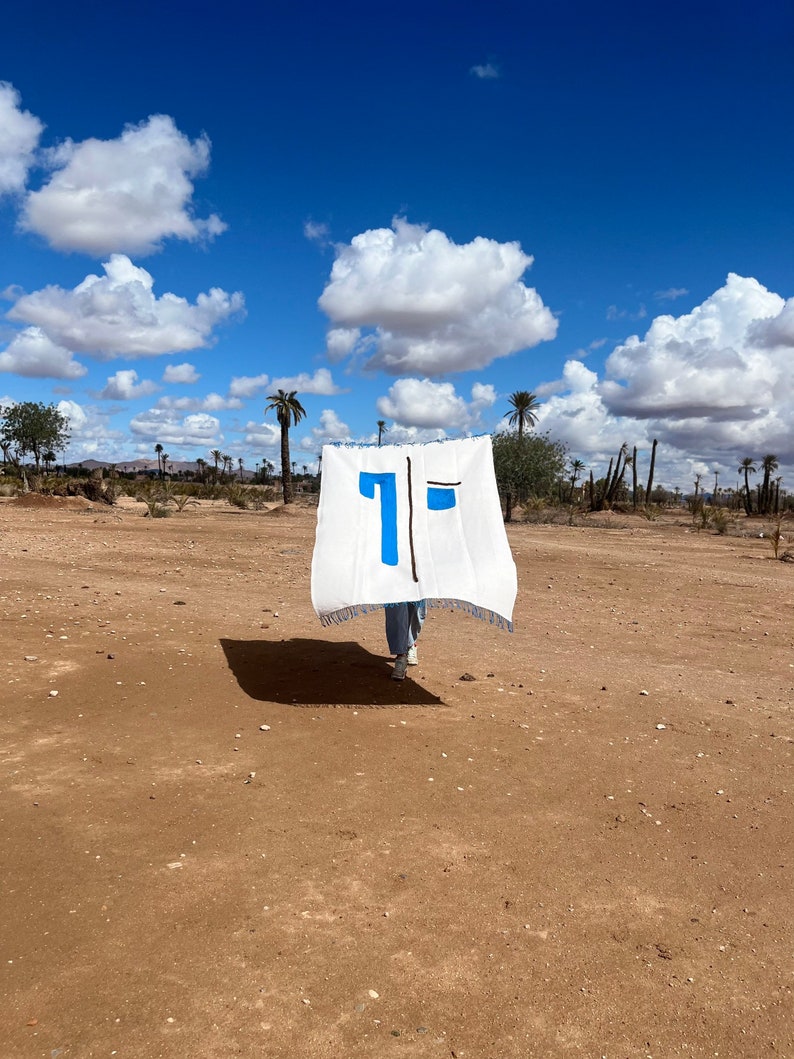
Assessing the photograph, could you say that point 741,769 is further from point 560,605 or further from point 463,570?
point 560,605

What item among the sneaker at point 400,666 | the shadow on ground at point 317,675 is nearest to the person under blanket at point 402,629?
the sneaker at point 400,666

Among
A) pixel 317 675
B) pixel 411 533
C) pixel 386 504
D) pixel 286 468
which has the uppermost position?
pixel 286 468

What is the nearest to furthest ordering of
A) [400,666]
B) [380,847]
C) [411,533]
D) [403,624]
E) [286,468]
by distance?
[380,847], [411,533], [403,624], [400,666], [286,468]

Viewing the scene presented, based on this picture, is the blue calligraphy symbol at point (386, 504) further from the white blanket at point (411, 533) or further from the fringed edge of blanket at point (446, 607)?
the fringed edge of blanket at point (446, 607)

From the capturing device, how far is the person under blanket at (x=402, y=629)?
6.73 metres

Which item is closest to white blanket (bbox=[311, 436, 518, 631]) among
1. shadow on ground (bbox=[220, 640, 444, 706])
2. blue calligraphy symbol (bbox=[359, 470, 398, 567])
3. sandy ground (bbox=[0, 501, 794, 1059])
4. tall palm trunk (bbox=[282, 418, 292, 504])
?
blue calligraphy symbol (bbox=[359, 470, 398, 567])

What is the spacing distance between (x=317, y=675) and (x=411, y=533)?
5.86 ft

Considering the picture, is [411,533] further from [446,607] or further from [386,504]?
[446,607]

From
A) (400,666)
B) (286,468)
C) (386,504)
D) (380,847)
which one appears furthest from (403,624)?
(286,468)

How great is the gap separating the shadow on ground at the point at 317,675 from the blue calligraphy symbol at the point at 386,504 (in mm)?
1275

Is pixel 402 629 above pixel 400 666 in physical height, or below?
above

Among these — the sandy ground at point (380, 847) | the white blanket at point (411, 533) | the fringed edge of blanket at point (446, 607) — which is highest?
the white blanket at point (411, 533)

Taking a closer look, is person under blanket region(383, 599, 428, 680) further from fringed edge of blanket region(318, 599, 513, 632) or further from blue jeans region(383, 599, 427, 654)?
fringed edge of blanket region(318, 599, 513, 632)

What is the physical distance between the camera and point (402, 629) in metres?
6.74
